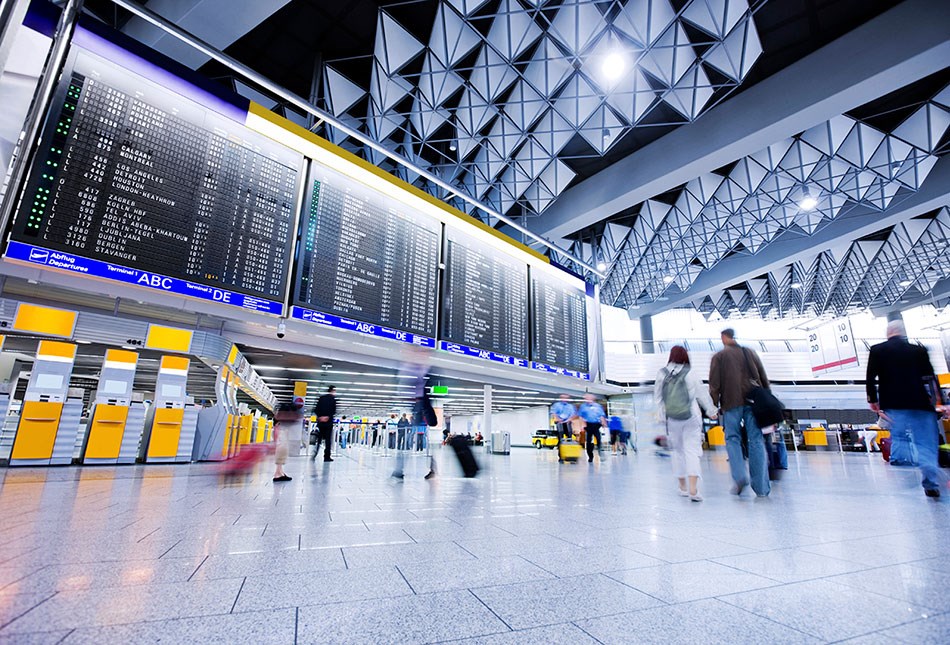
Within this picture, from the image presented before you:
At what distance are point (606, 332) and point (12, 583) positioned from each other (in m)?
36.3

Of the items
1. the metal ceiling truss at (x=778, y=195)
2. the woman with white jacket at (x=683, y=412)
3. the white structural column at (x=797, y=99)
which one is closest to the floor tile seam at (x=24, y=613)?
the woman with white jacket at (x=683, y=412)

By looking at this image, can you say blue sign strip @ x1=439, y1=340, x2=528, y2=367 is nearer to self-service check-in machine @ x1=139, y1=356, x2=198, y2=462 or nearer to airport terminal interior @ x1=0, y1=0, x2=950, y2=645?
airport terminal interior @ x1=0, y1=0, x2=950, y2=645

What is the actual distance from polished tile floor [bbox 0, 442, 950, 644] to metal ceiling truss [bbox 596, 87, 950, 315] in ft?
48.6

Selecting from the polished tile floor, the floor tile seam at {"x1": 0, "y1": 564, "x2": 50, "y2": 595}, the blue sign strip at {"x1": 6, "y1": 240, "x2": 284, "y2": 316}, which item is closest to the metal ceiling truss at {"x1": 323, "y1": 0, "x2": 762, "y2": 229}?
the blue sign strip at {"x1": 6, "y1": 240, "x2": 284, "y2": 316}

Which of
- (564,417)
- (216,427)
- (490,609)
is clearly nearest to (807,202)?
(564,417)

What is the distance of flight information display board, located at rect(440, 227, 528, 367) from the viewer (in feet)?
37.0

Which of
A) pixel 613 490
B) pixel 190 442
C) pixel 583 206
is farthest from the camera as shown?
pixel 583 206

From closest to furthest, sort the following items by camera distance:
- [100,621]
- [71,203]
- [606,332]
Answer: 1. [100,621]
2. [71,203]
3. [606,332]

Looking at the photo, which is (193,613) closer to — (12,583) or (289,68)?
(12,583)

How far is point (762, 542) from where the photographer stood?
8.48 feet

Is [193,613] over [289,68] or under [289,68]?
under

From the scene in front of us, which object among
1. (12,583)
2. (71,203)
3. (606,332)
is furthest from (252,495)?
(606,332)

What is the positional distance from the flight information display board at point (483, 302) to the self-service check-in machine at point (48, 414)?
23.8 feet

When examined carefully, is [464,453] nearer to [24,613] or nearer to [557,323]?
[24,613]
